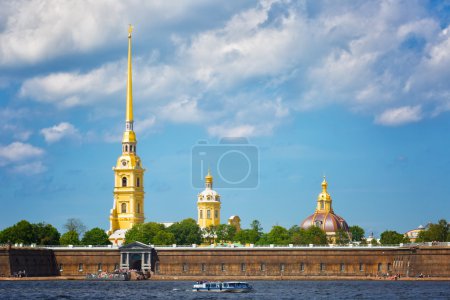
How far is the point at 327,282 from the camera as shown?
472ft

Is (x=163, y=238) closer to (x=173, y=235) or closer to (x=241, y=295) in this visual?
(x=173, y=235)

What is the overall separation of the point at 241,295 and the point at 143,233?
67.8 meters

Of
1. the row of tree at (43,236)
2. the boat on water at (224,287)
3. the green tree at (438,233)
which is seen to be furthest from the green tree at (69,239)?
the boat on water at (224,287)

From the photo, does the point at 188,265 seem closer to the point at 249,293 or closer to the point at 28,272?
the point at 28,272

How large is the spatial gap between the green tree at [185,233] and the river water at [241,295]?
4113 cm

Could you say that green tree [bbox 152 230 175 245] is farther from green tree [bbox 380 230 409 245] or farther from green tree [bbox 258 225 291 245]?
green tree [bbox 380 230 409 245]

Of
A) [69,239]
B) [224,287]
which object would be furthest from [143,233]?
[224,287]

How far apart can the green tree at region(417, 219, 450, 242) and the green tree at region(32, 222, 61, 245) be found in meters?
59.9

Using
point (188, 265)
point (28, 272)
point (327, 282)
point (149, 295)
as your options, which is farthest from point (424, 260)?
point (28, 272)

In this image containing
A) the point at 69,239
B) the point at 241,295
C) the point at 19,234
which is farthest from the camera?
the point at 69,239

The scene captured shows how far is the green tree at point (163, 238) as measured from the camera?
7003 inches

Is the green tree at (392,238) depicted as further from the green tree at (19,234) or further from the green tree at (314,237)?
the green tree at (19,234)

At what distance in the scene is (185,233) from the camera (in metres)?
193

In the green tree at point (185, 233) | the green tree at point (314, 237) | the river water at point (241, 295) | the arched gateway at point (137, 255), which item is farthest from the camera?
the green tree at point (185, 233)
